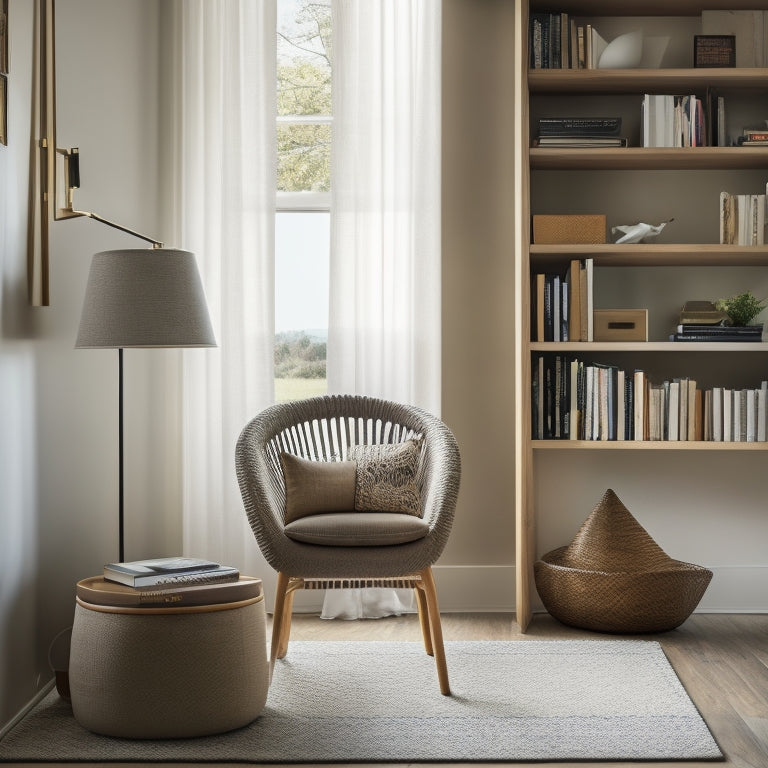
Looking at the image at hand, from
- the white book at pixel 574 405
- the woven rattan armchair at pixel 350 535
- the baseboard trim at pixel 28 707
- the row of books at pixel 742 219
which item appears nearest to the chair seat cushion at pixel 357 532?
the woven rattan armchair at pixel 350 535

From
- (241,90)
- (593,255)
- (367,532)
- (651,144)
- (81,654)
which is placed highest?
Answer: (241,90)

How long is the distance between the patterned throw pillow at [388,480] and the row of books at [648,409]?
66cm

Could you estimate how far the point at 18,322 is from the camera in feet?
8.38

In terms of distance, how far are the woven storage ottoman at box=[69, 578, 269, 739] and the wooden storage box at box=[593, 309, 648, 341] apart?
178 centimetres

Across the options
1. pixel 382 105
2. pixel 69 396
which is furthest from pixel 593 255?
pixel 69 396

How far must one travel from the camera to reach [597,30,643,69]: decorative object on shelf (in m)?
3.51

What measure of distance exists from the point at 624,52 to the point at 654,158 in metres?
0.40

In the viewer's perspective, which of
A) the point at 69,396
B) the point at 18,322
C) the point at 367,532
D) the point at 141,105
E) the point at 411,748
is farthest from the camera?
the point at 141,105

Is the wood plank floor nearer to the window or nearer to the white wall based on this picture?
the white wall

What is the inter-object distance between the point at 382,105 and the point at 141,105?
914mm

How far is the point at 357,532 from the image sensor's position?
274 cm

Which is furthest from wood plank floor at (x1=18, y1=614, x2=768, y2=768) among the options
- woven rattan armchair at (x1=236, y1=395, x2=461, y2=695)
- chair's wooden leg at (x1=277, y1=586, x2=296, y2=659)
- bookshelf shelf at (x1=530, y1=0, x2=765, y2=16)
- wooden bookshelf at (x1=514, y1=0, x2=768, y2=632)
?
bookshelf shelf at (x1=530, y1=0, x2=765, y2=16)

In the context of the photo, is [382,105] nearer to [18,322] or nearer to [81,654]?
[18,322]

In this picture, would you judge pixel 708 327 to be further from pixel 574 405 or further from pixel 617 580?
pixel 617 580
